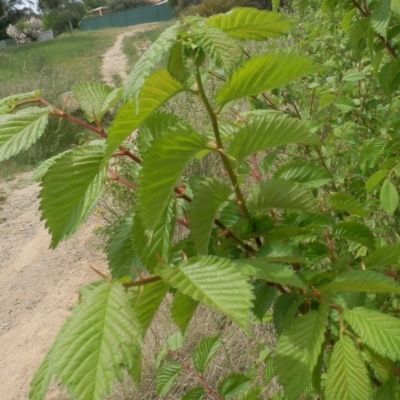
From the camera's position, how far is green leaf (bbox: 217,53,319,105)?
0.57 m

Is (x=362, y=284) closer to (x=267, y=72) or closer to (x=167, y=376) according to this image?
(x=267, y=72)

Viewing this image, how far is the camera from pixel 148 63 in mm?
500

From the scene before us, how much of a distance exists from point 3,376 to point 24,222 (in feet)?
8.82

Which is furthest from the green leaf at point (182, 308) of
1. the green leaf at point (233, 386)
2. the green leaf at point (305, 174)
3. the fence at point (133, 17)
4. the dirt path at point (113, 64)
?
the fence at point (133, 17)

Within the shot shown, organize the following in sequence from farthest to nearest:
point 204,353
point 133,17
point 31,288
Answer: point 133,17, point 31,288, point 204,353

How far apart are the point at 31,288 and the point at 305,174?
13.2 ft

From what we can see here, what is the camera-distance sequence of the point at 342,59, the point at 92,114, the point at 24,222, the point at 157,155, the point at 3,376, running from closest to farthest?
the point at 157,155 < the point at 92,114 < the point at 342,59 < the point at 3,376 < the point at 24,222

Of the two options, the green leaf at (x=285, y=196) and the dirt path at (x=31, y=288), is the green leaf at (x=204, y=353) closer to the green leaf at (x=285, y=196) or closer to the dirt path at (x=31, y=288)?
the green leaf at (x=285, y=196)

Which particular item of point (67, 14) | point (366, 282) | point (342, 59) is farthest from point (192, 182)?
point (67, 14)

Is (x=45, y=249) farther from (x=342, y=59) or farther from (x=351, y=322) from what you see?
(x=351, y=322)

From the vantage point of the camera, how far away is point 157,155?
0.57 metres

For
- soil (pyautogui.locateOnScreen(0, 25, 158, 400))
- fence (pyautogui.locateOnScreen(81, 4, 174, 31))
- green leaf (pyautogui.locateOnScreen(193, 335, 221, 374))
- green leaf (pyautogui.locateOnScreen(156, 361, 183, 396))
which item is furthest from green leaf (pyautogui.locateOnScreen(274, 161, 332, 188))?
fence (pyautogui.locateOnScreen(81, 4, 174, 31))

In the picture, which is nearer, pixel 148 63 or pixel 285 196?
pixel 148 63

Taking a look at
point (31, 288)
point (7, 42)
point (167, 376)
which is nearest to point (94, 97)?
point (167, 376)
